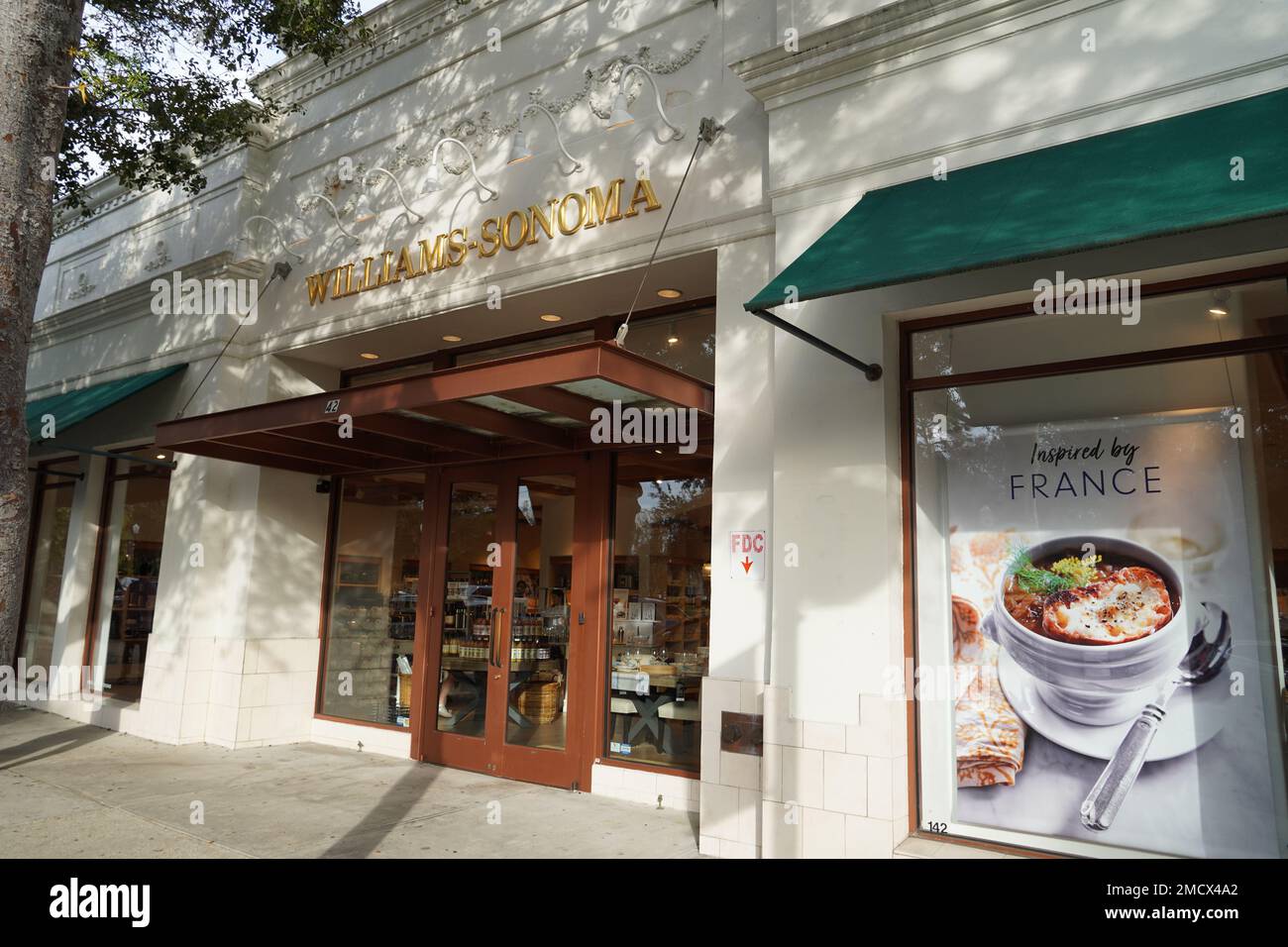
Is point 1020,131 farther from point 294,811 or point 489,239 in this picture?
point 294,811

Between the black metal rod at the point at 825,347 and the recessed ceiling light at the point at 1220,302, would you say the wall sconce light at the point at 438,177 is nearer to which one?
the black metal rod at the point at 825,347

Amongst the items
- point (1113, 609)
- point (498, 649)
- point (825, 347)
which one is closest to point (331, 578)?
point (498, 649)

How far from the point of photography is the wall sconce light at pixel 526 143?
695 centimetres

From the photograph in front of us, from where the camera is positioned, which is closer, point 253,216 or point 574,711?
point 574,711

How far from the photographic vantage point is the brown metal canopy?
17.9 feet

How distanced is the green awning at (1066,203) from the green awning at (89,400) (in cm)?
817

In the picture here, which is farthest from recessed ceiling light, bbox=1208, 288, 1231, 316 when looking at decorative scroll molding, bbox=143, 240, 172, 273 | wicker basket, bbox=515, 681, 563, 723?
decorative scroll molding, bbox=143, 240, 172, 273

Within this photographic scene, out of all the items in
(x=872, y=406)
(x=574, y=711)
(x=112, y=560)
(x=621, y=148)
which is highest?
(x=621, y=148)

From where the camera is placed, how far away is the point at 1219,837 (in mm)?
4223

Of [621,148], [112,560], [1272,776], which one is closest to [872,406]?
[1272,776]

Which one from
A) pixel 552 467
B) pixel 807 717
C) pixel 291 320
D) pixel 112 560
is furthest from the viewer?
pixel 112 560

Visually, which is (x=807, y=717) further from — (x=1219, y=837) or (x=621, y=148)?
(x=621, y=148)

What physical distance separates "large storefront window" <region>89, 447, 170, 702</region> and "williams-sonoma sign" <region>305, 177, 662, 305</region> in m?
3.42

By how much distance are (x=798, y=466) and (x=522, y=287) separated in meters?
3.11
